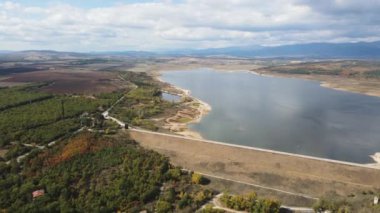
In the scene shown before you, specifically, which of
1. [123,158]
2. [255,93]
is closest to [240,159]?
[123,158]

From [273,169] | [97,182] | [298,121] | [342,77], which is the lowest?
[97,182]

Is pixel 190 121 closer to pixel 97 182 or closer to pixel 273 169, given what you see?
pixel 273 169

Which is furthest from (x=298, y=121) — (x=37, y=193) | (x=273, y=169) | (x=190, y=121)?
(x=37, y=193)

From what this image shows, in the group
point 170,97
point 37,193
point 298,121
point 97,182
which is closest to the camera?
point 37,193

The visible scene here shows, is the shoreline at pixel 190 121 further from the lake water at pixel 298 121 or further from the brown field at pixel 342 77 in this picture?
the brown field at pixel 342 77

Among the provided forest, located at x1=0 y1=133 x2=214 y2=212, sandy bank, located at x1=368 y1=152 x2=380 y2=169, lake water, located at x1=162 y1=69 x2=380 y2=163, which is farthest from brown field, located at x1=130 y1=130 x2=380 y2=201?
lake water, located at x1=162 y1=69 x2=380 y2=163

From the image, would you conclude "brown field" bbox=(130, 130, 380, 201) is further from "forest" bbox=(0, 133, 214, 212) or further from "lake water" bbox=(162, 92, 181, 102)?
"lake water" bbox=(162, 92, 181, 102)
